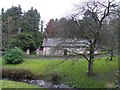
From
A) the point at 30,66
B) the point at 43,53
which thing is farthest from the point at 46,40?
the point at 30,66

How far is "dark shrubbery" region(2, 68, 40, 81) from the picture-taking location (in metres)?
16.0

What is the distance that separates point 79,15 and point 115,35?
2834 mm

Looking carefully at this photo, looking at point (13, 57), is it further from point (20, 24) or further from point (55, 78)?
point (20, 24)

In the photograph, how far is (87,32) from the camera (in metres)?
14.9

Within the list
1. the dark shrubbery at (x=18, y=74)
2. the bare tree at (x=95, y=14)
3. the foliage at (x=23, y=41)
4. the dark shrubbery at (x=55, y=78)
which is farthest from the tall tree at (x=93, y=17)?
the foliage at (x=23, y=41)

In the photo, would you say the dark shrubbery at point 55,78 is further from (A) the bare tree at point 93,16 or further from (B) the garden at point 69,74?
(A) the bare tree at point 93,16

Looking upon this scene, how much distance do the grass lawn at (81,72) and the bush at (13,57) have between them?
0.57 meters

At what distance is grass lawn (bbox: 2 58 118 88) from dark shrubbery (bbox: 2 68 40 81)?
52 centimetres

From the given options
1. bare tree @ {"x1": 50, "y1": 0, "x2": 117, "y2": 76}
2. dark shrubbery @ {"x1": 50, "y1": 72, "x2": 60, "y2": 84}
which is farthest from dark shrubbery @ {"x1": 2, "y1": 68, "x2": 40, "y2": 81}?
bare tree @ {"x1": 50, "y1": 0, "x2": 117, "y2": 76}

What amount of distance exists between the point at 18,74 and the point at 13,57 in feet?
10.5

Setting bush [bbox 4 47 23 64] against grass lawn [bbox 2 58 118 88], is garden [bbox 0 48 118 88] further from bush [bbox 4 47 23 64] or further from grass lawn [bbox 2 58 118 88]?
bush [bbox 4 47 23 64]

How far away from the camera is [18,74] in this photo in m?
16.3

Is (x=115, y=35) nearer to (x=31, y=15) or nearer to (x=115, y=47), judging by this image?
(x=115, y=47)

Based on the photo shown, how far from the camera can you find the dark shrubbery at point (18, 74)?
16.0 metres
